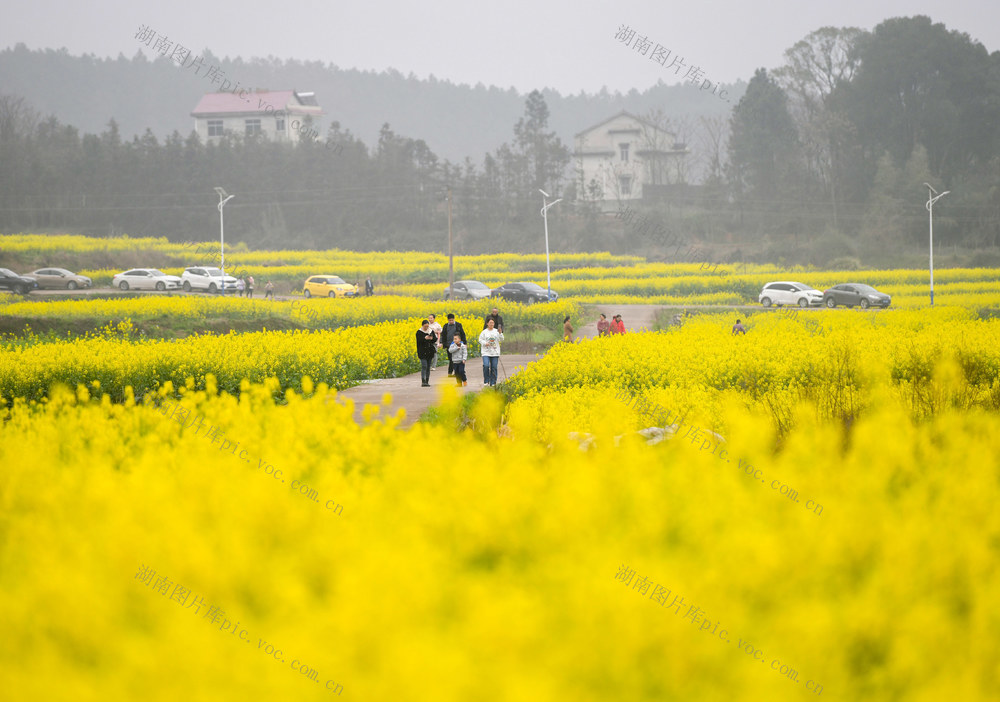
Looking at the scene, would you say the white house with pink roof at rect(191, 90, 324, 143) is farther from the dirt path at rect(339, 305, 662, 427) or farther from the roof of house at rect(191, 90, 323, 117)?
the dirt path at rect(339, 305, 662, 427)

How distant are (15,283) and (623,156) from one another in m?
56.4

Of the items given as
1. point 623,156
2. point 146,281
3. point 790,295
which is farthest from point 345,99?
point 790,295

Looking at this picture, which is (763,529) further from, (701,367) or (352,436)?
(701,367)

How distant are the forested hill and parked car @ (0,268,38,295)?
3547 inches

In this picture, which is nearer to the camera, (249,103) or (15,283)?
(15,283)

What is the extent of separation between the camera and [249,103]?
96.1 meters

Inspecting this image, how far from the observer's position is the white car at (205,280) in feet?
169

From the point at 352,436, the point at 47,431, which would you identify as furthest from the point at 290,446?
the point at 47,431

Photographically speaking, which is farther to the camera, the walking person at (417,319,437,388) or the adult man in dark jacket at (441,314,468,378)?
the adult man in dark jacket at (441,314,468,378)

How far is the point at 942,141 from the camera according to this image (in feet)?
230

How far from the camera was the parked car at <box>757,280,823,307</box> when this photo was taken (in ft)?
149

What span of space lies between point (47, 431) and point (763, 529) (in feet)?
19.4

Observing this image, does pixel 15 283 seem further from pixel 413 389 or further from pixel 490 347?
pixel 490 347

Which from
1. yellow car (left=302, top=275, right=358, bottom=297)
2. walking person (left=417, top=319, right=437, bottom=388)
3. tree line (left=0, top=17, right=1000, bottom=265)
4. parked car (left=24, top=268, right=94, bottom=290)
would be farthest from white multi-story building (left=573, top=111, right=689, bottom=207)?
walking person (left=417, top=319, right=437, bottom=388)
